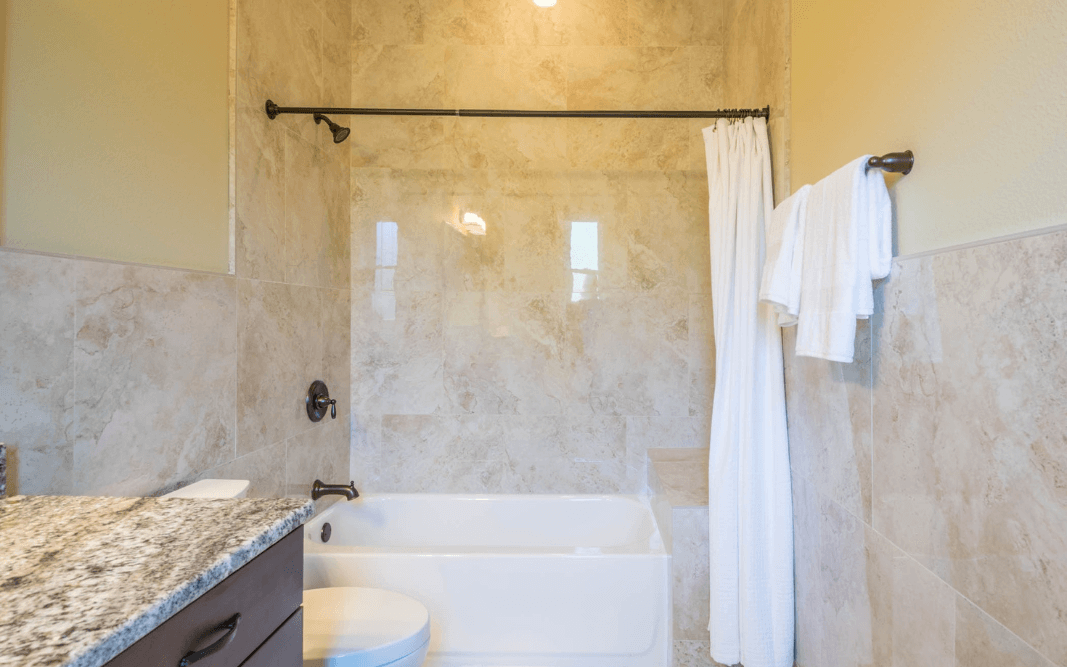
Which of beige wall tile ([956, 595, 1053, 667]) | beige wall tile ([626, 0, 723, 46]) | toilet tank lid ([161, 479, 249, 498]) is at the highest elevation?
beige wall tile ([626, 0, 723, 46])

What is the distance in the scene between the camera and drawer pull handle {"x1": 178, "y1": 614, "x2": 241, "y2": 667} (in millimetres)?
616

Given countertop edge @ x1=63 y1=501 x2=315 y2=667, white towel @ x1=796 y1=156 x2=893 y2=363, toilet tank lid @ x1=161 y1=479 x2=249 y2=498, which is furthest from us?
toilet tank lid @ x1=161 y1=479 x2=249 y2=498

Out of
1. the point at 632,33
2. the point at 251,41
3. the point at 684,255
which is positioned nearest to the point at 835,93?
the point at 684,255

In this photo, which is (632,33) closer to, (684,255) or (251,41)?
(684,255)

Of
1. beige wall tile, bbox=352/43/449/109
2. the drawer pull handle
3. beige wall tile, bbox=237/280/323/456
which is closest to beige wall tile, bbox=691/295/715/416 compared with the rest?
beige wall tile, bbox=352/43/449/109

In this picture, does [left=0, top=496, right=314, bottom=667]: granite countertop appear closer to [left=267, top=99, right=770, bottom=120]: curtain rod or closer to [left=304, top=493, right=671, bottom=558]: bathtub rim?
[left=304, top=493, right=671, bottom=558]: bathtub rim

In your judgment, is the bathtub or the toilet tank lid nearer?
the toilet tank lid

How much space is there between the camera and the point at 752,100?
6.72 ft

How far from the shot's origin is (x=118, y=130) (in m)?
1.25

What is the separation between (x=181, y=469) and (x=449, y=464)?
1312 mm

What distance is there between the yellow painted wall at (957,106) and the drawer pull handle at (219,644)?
4.20ft

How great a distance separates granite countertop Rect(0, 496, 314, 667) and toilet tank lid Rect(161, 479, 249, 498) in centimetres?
46

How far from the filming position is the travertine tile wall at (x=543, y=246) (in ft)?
8.46

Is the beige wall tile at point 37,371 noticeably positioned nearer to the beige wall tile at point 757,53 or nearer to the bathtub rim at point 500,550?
the bathtub rim at point 500,550
